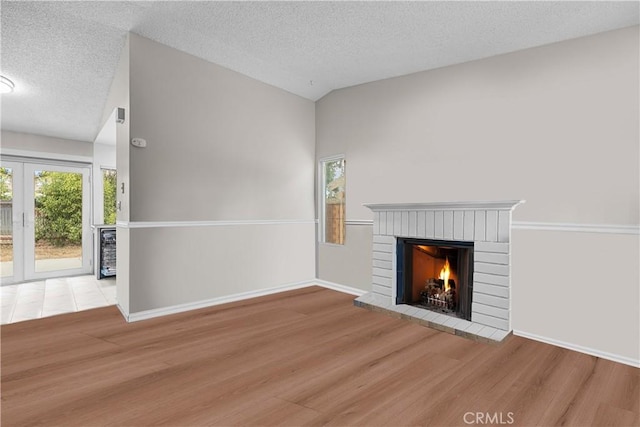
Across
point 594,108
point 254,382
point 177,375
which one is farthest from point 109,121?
point 594,108

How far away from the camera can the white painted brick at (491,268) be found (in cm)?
283

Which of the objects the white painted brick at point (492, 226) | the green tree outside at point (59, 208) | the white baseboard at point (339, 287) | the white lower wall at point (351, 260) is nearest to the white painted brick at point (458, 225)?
the white painted brick at point (492, 226)

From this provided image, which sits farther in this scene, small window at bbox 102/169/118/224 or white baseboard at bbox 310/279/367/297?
small window at bbox 102/169/118/224

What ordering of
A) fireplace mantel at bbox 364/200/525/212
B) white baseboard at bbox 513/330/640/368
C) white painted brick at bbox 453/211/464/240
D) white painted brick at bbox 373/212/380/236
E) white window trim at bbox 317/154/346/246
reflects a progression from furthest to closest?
white window trim at bbox 317/154/346/246 < white painted brick at bbox 373/212/380/236 < white painted brick at bbox 453/211/464/240 < fireplace mantel at bbox 364/200/525/212 < white baseboard at bbox 513/330/640/368

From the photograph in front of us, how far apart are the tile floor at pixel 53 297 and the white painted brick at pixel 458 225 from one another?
3793 mm

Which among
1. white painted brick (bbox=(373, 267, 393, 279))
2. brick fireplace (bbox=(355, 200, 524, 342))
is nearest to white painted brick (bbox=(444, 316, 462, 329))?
brick fireplace (bbox=(355, 200, 524, 342))

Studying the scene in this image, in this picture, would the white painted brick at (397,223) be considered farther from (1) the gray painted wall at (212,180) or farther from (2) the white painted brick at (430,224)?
(1) the gray painted wall at (212,180)

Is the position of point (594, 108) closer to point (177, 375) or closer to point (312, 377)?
point (312, 377)

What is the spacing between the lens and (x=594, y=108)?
261 centimetres

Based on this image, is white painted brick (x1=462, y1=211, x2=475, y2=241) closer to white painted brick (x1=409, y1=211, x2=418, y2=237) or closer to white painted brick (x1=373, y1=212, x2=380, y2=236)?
white painted brick (x1=409, y1=211, x2=418, y2=237)

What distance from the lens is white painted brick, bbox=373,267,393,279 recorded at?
366 cm

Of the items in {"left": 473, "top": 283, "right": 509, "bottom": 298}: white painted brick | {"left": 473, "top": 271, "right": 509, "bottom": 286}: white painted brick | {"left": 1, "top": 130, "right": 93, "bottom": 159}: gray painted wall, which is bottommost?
{"left": 473, "top": 283, "right": 509, "bottom": 298}: white painted brick

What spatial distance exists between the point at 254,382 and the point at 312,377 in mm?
363

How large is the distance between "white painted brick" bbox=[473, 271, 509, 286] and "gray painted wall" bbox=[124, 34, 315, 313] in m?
2.40
